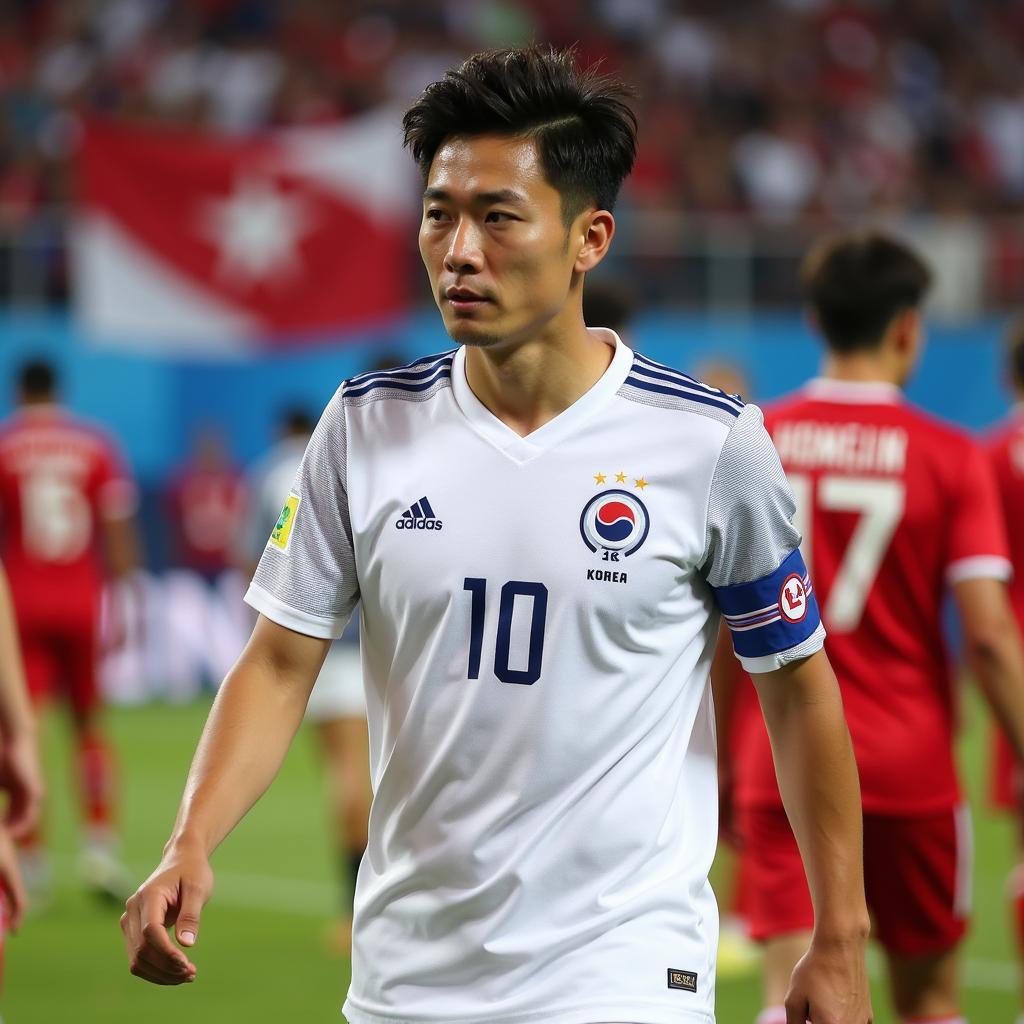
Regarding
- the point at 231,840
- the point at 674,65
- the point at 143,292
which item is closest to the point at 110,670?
the point at 143,292

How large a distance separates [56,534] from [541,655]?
7.25 metres

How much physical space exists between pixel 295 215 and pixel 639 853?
13.6 metres

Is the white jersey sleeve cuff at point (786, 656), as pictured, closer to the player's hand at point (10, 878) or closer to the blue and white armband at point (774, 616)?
the blue and white armband at point (774, 616)

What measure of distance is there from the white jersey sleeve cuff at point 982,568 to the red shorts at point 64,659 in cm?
572

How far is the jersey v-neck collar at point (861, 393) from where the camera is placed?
4.78 meters

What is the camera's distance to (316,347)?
54.4 feet

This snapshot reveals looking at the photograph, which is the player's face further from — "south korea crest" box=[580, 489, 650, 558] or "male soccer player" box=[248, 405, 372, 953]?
"male soccer player" box=[248, 405, 372, 953]

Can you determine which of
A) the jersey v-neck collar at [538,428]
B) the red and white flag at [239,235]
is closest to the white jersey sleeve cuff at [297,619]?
the jersey v-neck collar at [538,428]

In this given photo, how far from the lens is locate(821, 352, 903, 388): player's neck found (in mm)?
4828

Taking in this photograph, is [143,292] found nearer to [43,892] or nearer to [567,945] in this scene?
[43,892]

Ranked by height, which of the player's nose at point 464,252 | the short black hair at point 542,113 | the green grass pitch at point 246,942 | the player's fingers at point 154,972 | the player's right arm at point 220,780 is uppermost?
the short black hair at point 542,113

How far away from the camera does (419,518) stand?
2984 millimetres

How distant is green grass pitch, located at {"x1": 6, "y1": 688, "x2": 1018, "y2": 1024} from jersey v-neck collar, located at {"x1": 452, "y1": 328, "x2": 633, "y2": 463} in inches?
157

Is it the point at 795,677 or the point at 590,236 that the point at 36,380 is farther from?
the point at 795,677
